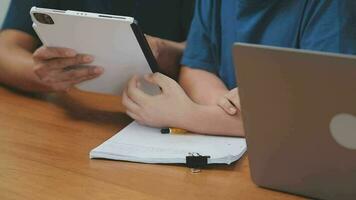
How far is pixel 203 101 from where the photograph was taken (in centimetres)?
119

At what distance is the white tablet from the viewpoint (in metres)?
1.03

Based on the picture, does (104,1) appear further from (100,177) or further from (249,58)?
(249,58)

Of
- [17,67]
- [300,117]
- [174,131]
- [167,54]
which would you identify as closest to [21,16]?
[17,67]

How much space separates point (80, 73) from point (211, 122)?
1.12 feet

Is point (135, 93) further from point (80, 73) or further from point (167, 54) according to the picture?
point (167, 54)

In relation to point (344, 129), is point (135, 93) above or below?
below

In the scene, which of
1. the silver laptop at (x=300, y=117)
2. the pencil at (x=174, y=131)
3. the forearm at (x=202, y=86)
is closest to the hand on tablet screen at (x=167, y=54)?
the forearm at (x=202, y=86)

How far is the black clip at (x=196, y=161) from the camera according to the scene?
917 millimetres

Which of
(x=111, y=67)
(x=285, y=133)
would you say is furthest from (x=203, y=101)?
(x=285, y=133)

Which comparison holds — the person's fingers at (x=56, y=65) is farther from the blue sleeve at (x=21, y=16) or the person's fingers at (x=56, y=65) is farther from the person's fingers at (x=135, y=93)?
the blue sleeve at (x=21, y=16)

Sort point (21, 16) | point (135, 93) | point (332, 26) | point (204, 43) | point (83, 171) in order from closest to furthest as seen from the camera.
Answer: point (83, 171), point (332, 26), point (135, 93), point (204, 43), point (21, 16)

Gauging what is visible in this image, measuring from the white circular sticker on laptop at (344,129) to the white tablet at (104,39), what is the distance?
0.45 m

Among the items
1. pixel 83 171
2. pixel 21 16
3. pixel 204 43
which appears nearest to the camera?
pixel 83 171

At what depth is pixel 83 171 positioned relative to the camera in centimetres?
92
